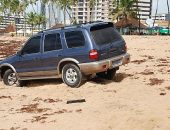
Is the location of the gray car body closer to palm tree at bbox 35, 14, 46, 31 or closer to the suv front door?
the suv front door

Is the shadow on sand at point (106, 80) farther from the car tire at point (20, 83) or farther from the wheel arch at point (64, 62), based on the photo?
the car tire at point (20, 83)

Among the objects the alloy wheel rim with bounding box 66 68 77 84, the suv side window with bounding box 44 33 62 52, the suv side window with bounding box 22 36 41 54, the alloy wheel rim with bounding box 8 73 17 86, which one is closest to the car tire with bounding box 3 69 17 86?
the alloy wheel rim with bounding box 8 73 17 86

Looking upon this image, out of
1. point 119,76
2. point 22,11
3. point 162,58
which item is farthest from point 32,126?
point 22,11

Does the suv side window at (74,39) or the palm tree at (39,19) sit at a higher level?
the suv side window at (74,39)

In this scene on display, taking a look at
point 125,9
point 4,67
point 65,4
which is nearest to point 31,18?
point 65,4

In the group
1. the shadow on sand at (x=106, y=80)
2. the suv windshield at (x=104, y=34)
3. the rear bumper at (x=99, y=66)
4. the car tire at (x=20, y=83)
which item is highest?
the suv windshield at (x=104, y=34)

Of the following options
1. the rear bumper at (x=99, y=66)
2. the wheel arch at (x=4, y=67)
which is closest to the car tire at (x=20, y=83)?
the wheel arch at (x=4, y=67)

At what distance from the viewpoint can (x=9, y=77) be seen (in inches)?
607

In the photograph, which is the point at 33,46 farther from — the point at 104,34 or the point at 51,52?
the point at 104,34

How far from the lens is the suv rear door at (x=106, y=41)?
13.5 meters

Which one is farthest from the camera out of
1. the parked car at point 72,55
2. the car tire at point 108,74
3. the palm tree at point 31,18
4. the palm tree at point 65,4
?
the palm tree at point 31,18

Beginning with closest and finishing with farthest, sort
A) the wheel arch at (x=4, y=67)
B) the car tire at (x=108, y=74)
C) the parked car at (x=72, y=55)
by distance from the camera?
the parked car at (x=72, y=55), the car tire at (x=108, y=74), the wheel arch at (x=4, y=67)

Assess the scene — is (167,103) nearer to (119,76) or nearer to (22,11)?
(119,76)

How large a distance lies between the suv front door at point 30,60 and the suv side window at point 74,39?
3.72 feet
